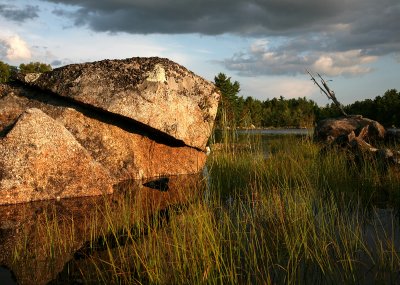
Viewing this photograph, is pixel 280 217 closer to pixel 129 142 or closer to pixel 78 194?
pixel 78 194

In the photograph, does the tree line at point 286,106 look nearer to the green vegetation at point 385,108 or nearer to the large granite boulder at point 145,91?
the green vegetation at point 385,108

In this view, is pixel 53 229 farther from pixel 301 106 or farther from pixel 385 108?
pixel 301 106

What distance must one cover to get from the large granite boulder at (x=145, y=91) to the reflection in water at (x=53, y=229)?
1805 mm

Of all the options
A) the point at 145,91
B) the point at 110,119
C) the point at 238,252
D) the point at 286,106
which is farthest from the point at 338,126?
the point at 286,106

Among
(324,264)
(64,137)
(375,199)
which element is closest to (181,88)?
(64,137)

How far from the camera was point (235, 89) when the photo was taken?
6731cm

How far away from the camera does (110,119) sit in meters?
9.05

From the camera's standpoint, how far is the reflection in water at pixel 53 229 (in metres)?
3.79

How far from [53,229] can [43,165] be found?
8.54ft

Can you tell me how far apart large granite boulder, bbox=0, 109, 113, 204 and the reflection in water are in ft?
0.96

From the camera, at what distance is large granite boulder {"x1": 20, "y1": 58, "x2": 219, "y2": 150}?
8.37 m

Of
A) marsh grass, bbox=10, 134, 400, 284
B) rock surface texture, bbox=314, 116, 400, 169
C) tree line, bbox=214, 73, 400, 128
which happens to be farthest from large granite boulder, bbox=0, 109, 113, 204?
tree line, bbox=214, 73, 400, 128

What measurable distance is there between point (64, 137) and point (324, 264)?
5.33 metres

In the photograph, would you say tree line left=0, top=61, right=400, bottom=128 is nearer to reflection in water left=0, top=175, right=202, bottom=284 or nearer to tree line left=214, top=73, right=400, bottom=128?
tree line left=214, top=73, right=400, bottom=128
